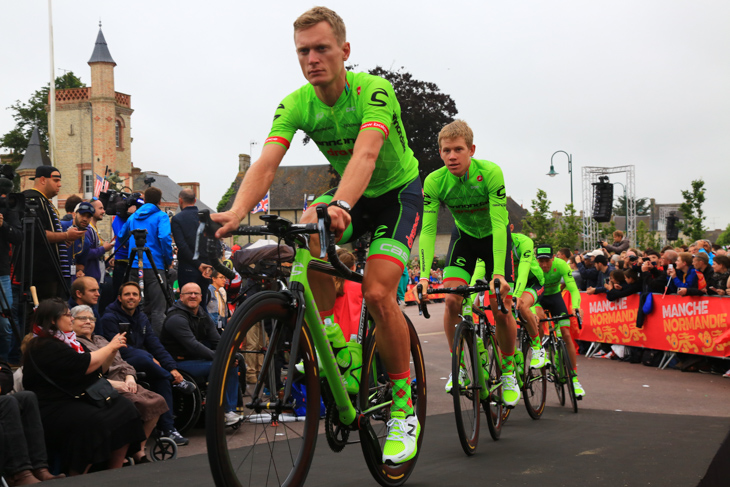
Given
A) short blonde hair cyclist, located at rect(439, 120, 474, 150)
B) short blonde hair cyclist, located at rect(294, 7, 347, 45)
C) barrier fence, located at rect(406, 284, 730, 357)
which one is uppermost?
short blonde hair cyclist, located at rect(294, 7, 347, 45)

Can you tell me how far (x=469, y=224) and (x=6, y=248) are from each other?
4453 millimetres

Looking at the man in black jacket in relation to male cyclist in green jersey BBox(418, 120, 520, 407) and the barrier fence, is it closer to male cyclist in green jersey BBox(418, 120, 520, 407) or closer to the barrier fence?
male cyclist in green jersey BBox(418, 120, 520, 407)

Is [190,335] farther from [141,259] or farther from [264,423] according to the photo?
[264,423]

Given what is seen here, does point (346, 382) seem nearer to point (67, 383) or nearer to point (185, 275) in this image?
point (67, 383)

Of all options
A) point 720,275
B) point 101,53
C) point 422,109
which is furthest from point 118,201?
point 101,53

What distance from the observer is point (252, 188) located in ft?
12.3

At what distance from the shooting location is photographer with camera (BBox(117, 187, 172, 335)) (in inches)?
364

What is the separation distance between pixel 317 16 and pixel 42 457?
368cm

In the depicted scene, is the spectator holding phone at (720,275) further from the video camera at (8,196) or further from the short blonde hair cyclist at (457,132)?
the video camera at (8,196)

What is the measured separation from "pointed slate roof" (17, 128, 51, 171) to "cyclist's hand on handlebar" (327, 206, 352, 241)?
6381cm

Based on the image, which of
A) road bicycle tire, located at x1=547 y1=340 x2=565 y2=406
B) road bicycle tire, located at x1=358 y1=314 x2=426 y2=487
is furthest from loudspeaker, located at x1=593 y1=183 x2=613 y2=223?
road bicycle tire, located at x1=358 y1=314 x2=426 y2=487

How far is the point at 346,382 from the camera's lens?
4176mm

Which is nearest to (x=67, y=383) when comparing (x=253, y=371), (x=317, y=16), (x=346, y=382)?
(x=346, y=382)

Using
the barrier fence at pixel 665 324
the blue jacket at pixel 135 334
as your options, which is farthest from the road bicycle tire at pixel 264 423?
the barrier fence at pixel 665 324
